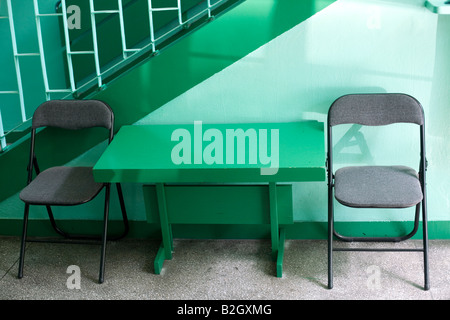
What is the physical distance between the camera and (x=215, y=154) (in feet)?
10.2

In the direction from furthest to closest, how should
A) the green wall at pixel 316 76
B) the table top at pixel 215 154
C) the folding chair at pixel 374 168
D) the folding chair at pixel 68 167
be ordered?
the folding chair at pixel 68 167, the green wall at pixel 316 76, the folding chair at pixel 374 168, the table top at pixel 215 154

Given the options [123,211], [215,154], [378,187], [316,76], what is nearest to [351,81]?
[316,76]

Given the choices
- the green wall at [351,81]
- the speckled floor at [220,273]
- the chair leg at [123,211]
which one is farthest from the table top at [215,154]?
the speckled floor at [220,273]

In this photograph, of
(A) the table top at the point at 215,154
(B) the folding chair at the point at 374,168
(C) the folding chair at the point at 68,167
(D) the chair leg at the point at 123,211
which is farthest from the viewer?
(D) the chair leg at the point at 123,211

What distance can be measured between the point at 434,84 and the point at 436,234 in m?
0.95

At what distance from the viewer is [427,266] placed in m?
3.17

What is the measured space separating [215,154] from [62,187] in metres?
0.94

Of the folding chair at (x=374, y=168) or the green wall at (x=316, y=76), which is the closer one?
the folding chair at (x=374, y=168)

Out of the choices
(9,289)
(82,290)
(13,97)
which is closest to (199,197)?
(82,290)

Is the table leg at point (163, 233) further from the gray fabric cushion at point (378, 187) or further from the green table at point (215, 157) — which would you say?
the gray fabric cushion at point (378, 187)

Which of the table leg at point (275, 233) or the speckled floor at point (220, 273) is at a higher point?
the table leg at point (275, 233)

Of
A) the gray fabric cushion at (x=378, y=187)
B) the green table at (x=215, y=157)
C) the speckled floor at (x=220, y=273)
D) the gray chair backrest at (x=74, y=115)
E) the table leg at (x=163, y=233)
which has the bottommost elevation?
the speckled floor at (x=220, y=273)

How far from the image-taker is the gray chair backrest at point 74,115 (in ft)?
11.4

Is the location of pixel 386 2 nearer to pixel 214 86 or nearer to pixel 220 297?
pixel 214 86
